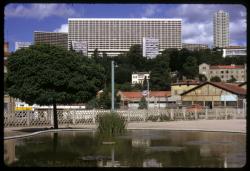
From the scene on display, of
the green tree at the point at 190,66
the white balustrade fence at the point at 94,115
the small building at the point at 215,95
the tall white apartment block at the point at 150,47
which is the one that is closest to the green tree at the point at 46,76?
the white balustrade fence at the point at 94,115

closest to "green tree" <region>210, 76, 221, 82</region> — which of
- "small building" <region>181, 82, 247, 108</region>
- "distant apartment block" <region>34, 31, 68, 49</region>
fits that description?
"distant apartment block" <region>34, 31, 68, 49</region>

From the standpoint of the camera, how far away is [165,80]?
99.6 metres

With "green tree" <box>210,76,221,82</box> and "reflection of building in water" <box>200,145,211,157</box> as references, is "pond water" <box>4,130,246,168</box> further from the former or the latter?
"green tree" <box>210,76,221,82</box>

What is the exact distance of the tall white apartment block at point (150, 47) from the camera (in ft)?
476

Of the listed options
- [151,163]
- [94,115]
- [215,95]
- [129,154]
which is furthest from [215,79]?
[151,163]

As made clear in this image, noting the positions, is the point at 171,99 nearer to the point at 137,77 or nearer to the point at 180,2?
the point at 137,77

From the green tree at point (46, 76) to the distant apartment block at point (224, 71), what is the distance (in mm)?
83868

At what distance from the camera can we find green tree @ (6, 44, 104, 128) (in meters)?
24.2

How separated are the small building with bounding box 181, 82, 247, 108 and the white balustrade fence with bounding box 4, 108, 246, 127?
2269 cm

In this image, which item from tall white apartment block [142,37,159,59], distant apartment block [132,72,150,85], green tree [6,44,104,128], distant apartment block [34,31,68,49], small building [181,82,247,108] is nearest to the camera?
green tree [6,44,104,128]

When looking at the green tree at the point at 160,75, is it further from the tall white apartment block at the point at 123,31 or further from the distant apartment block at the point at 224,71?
the tall white apartment block at the point at 123,31

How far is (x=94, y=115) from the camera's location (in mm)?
33688

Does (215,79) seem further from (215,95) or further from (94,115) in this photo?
(94,115)

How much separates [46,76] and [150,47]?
12744cm
